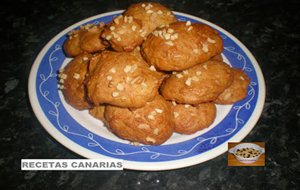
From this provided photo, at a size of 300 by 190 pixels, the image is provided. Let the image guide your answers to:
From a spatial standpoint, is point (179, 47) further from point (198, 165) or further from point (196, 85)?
→ point (198, 165)

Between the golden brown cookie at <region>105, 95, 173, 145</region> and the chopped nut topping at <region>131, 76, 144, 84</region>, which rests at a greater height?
the chopped nut topping at <region>131, 76, 144, 84</region>

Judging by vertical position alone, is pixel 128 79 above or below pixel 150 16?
below

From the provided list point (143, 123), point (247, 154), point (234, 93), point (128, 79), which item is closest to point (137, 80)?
point (128, 79)

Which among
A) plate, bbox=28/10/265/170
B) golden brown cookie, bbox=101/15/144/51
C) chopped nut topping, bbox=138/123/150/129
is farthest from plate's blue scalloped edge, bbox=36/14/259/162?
golden brown cookie, bbox=101/15/144/51

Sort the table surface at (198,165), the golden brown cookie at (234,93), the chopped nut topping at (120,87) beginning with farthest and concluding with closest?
the golden brown cookie at (234,93) < the table surface at (198,165) < the chopped nut topping at (120,87)

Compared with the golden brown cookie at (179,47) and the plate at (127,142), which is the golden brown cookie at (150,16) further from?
the plate at (127,142)

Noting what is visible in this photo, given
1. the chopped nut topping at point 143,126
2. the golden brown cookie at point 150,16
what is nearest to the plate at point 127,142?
the chopped nut topping at point 143,126

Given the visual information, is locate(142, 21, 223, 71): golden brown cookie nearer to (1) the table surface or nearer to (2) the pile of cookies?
(2) the pile of cookies
